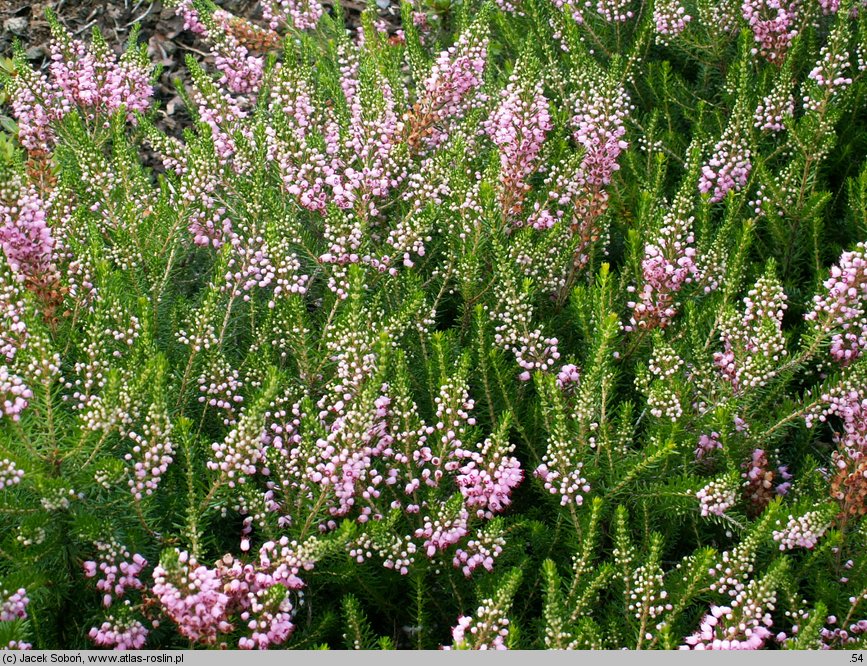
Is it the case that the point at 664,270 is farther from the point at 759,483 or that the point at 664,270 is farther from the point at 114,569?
the point at 114,569

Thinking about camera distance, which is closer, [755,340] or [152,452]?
[152,452]

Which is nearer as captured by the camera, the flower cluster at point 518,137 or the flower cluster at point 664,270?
the flower cluster at point 664,270

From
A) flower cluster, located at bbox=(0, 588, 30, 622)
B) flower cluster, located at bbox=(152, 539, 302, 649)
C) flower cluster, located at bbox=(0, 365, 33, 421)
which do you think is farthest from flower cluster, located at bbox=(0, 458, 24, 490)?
flower cluster, located at bbox=(152, 539, 302, 649)

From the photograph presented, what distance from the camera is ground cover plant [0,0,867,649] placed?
2.88 m

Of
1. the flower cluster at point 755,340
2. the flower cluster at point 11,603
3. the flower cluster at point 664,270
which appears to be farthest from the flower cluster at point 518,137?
the flower cluster at point 11,603

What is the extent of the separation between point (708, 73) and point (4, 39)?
4921 millimetres

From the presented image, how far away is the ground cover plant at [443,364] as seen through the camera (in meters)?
2.88

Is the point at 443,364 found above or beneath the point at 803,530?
above

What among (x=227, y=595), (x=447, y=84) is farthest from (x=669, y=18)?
(x=227, y=595)

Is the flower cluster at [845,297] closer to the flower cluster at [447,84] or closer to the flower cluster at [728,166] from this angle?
the flower cluster at [728,166]

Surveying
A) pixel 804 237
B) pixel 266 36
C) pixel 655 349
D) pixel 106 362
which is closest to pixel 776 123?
pixel 804 237

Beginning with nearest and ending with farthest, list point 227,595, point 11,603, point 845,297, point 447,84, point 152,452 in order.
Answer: point 11,603 < point 227,595 < point 152,452 < point 845,297 < point 447,84

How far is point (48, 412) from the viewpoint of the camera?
2.79 m

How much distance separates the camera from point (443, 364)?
335 cm
